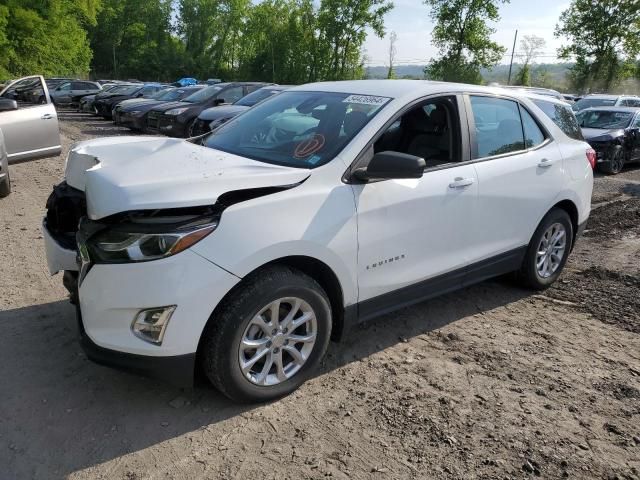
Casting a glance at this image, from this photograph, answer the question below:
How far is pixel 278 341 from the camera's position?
3029 millimetres

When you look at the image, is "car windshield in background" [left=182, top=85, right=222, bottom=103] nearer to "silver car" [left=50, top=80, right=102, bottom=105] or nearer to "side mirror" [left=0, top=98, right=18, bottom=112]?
"side mirror" [left=0, top=98, right=18, bottom=112]

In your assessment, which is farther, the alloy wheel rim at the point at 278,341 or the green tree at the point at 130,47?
the green tree at the point at 130,47

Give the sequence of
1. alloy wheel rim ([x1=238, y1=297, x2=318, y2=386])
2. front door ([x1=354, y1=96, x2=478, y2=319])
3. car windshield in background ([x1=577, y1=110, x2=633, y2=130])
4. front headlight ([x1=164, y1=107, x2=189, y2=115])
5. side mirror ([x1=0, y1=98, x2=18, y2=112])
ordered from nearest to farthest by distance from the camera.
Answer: alloy wheel rim ([x1=238, y1=297, x2=318, y2=386]), front door ([x1=354, y1=96, x2=478, y2=319]), side mirror ([x1=0, y1=98, x2=18, y2=112]), car windshield in background ([x1=577, y1=110, x2=633, y2=130]), front headlight ([x1=164, y1=107, x2=189, y2=115])

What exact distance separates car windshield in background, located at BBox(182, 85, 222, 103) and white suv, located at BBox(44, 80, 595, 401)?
11.0 m

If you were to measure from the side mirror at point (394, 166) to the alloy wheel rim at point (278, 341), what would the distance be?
853 mm

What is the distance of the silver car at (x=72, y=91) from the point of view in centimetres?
2364

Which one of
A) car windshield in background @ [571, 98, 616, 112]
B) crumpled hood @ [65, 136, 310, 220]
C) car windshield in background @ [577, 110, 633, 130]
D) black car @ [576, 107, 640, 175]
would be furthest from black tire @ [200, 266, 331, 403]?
car windshield in background @ [571, 98, 616, 112]

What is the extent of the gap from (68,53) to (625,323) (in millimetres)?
43200

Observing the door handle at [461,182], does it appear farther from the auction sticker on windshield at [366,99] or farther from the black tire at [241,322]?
the black tire at [241,322]

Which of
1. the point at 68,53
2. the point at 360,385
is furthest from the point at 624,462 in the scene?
the point at 68,53

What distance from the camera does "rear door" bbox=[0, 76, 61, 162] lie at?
768 centimetres

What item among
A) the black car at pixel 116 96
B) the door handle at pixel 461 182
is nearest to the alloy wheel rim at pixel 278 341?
the door handle at pixel 461 182

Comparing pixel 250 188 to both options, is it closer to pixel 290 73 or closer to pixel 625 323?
pixel 625 323

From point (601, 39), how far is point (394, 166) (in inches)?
1694
